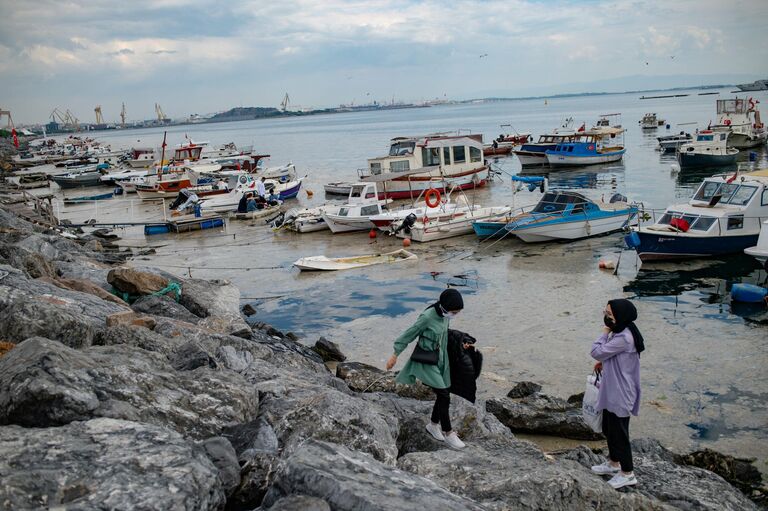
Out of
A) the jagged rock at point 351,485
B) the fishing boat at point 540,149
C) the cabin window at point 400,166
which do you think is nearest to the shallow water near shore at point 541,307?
the jagged rock at point 351,485

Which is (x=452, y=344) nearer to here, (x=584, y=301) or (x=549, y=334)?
(x=549, y=334)

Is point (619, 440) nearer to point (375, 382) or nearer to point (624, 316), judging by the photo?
point (624, 316)

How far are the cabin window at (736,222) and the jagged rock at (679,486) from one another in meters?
14.6

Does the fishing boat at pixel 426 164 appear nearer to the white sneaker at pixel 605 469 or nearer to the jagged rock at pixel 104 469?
the white sneaker at pixel 605 469

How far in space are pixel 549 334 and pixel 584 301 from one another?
2948 mm

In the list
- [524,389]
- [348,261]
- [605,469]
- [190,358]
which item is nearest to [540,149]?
[348,261]

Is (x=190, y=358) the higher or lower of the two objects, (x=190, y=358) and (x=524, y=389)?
the higher

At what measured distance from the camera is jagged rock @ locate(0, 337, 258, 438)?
204 inches

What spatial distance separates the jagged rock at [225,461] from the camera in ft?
16.1

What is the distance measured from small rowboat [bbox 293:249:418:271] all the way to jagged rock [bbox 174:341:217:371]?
12473 mm

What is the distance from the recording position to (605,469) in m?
6.29

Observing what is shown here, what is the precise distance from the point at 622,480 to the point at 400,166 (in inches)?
1130

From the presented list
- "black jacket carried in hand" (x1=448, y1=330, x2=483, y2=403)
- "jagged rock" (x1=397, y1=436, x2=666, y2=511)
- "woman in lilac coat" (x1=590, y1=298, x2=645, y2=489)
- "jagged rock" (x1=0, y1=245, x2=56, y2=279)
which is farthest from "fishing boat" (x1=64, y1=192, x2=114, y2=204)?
"woman in lilac coat" (x1=590, y1=298, x2=645, y2=489)

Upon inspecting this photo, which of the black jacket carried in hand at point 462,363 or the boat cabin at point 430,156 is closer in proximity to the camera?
the black jacket carried in hand at point 462,363
